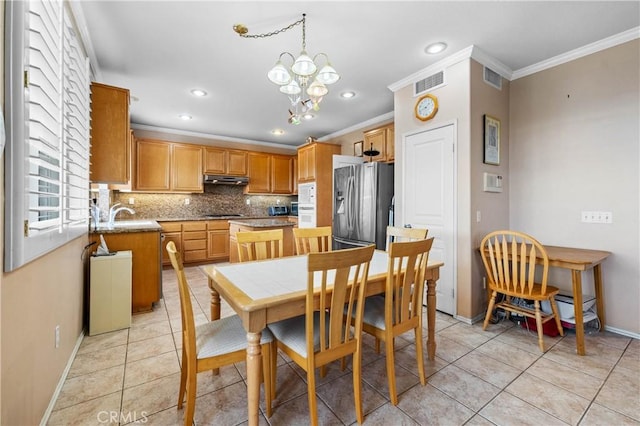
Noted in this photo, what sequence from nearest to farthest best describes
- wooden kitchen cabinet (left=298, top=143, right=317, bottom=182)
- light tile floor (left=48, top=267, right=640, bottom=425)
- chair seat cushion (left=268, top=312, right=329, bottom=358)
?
chair seat cushion (left=268, top=312, right=329, bottom=358)
light tile floor (left=48, top=267, right=640, bottom=425)
wooden kitchen cabinet (left=298, top=143, right=317, bottom=182)

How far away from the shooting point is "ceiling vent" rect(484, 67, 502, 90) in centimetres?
283

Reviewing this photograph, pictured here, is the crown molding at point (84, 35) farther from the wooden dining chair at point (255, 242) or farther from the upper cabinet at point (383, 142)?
the upper cabinet at point (383, 142)

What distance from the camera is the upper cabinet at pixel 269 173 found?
19.7 feet

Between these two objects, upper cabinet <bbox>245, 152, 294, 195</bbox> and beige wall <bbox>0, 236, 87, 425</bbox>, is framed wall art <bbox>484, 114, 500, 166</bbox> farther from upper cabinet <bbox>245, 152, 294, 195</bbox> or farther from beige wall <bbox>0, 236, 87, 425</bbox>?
upper cabinet <bbox>245, 152, 294, 195</bbox>

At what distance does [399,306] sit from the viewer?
178 cm

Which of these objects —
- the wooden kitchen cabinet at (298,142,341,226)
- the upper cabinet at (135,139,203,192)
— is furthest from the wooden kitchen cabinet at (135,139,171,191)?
the wooden kitchen cabinet at (298,142,341,226)

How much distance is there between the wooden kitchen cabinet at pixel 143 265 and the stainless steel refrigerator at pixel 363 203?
2.35 m

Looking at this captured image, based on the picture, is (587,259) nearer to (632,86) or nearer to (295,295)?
(632,86)

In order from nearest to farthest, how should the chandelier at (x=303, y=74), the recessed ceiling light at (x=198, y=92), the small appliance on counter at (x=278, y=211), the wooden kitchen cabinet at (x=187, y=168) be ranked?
the chandelier at (x=303, y=74)
the recessed ceiling light at (x=198, y=92)
the wooden kitchen cabinet at (x=187, y=168)
the small appliance on counter at (x=278, y=211)

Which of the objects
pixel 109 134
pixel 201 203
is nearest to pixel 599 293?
pixel 109 134

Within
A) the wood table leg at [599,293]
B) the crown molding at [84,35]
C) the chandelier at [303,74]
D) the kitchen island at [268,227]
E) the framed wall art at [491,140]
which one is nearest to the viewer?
the chandelier at [303,74]

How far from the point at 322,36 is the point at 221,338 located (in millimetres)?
2427

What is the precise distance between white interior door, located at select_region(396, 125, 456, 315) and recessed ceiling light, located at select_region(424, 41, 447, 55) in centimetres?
71

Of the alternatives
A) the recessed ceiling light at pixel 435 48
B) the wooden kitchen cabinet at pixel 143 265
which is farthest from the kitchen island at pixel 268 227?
the recessed ceiling light at pixel 435 48
